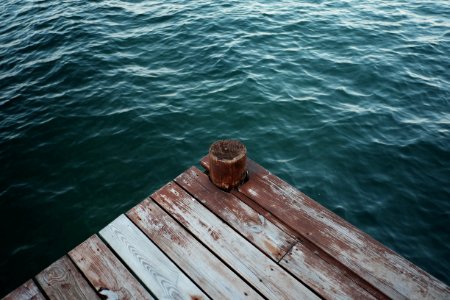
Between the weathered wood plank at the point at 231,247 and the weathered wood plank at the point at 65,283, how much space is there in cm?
130

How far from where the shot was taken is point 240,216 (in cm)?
388

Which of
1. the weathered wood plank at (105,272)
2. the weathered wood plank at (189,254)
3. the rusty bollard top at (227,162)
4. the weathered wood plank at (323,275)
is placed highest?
the rusty bollard top at (227,162)

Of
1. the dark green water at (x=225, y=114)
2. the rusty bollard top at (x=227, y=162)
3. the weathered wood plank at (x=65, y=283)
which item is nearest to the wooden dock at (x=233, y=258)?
the weathered wood plank at (x=65, y=283)

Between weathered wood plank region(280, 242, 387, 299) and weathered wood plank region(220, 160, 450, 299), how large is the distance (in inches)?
4.6

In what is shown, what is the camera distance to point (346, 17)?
489 inches

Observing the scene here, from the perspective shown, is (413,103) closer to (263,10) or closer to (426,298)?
(426,298)

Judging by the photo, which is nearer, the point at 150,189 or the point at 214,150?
the point at 214,150

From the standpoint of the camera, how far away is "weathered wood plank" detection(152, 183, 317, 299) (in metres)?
3.16

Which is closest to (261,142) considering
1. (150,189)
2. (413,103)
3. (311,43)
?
(150,189)

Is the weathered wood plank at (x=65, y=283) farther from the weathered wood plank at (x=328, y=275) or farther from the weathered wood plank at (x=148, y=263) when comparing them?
the weathered wood plank at (x=328, y=275)

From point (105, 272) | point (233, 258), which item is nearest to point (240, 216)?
point (233, 258)

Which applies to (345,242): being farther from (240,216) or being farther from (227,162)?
(227,162)

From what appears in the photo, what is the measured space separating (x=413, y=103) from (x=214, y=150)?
23.0ft

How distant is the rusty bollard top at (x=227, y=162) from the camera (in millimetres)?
3891
